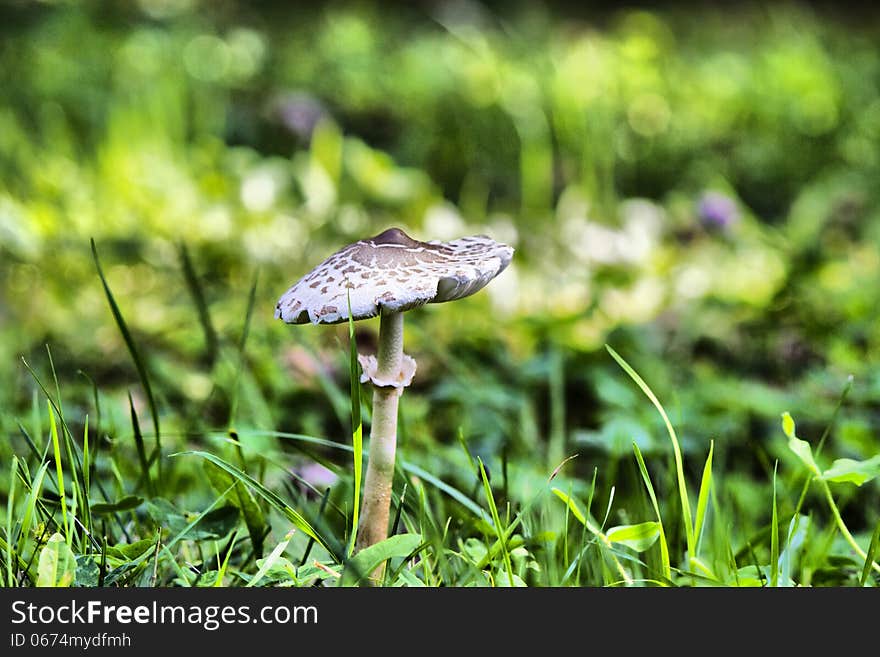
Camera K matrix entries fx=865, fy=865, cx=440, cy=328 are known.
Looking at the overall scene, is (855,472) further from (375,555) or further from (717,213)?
(717,213)

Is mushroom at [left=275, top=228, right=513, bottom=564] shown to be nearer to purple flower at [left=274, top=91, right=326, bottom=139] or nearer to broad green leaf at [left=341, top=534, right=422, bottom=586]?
broad green leaf at [left=341, top=534, right=422, bottom=586]

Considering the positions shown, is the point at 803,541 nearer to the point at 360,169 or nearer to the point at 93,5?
the point at 360,169

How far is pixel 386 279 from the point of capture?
125 centimetres

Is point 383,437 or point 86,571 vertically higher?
point 383,437

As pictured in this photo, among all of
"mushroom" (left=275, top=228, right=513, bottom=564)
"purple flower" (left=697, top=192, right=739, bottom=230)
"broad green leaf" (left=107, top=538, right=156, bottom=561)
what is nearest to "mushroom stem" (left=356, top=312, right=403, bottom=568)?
"mushroom" (left=275, top=228, right=513, bottom=564)

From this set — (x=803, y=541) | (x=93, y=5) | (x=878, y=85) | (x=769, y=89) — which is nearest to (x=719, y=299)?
(x=803, y=541)

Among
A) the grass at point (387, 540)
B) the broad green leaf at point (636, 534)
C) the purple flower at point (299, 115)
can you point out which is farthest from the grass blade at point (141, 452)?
the purple flower at point (299, 115)

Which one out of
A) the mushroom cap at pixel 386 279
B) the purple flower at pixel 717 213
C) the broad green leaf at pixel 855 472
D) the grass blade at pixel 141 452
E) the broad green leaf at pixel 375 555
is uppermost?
the purple flower at pixel 717 213

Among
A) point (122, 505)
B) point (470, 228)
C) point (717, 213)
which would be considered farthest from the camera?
point (470, 228)

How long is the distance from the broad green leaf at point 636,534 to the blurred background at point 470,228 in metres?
0.28

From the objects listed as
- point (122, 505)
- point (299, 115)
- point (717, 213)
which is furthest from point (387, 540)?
point (299, 115)

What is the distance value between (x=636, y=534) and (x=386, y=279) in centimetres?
56

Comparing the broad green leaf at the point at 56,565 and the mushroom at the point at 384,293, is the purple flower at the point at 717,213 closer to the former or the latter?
the mushroom at the point at 384,293

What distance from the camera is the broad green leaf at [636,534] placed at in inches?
52.8
